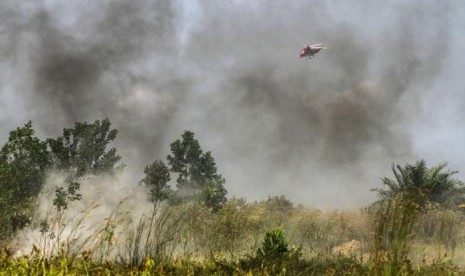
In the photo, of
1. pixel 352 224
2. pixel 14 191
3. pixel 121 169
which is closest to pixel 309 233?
pixel 352 224

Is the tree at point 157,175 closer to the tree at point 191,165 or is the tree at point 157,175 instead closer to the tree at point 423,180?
the tree at point 191,165

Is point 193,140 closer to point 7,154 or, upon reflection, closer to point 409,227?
point 7,154

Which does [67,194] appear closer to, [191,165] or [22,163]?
[22,163]

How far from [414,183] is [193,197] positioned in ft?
42.0

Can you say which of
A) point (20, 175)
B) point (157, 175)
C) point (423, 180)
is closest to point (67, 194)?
point (20, 175)

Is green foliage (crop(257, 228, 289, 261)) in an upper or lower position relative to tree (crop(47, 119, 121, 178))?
lower

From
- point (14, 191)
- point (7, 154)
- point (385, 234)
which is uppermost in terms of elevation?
point (7, 154)

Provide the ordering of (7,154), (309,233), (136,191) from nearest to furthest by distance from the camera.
→ (309,233)
(7,154)
(136,191)

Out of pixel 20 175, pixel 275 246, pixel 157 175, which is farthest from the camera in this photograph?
pixel 157 175

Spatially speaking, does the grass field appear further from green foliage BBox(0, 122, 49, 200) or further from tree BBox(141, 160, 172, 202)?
tree BBox(141, 160, 172, 202)

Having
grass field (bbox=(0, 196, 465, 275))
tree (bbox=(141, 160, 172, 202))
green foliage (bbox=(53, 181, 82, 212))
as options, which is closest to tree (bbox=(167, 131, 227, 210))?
tree (bbox=(141, 160, 172, 202))

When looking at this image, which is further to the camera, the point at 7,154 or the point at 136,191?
the point at 136,191

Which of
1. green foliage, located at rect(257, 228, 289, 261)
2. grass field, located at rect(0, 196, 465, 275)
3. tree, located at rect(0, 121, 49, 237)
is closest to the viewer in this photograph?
grass field, located at rect(0, 196, 465, 275)

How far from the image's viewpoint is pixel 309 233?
1705cm
